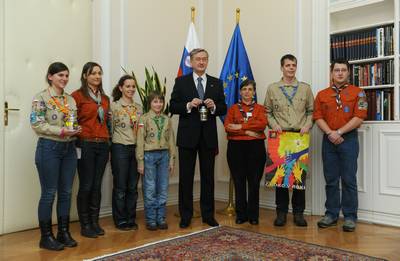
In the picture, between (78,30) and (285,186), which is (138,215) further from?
(78,30)

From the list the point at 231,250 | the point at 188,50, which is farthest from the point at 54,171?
the point at 188,50

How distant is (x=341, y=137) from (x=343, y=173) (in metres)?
0.32

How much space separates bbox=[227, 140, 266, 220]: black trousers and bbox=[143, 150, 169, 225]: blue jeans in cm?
62

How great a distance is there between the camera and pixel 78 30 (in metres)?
3.83

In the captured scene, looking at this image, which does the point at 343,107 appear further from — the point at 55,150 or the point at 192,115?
the point at 55,150

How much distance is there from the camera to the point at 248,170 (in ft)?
11.9

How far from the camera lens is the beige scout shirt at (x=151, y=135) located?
11.3 feet

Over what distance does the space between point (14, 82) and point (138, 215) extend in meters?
1.72

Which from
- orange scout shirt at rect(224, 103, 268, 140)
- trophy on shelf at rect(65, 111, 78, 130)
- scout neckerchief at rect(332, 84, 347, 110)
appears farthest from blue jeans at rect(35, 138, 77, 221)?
scout neckerchief at rect(332, 84, 347, 110)

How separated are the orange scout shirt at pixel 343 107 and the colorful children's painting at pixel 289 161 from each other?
248 millimetres

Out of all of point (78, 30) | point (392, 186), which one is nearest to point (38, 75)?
point (78, 30)

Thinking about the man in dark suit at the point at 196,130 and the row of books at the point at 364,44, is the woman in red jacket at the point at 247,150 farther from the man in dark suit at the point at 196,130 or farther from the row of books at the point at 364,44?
the row of books at the point at 364,44

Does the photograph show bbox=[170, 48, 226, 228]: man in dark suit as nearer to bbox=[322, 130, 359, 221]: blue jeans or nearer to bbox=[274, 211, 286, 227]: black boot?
bbox=[274, 211, 286, 227]: black boot

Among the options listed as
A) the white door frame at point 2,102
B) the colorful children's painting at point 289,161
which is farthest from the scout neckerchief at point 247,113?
the white door frame at point 2,102
